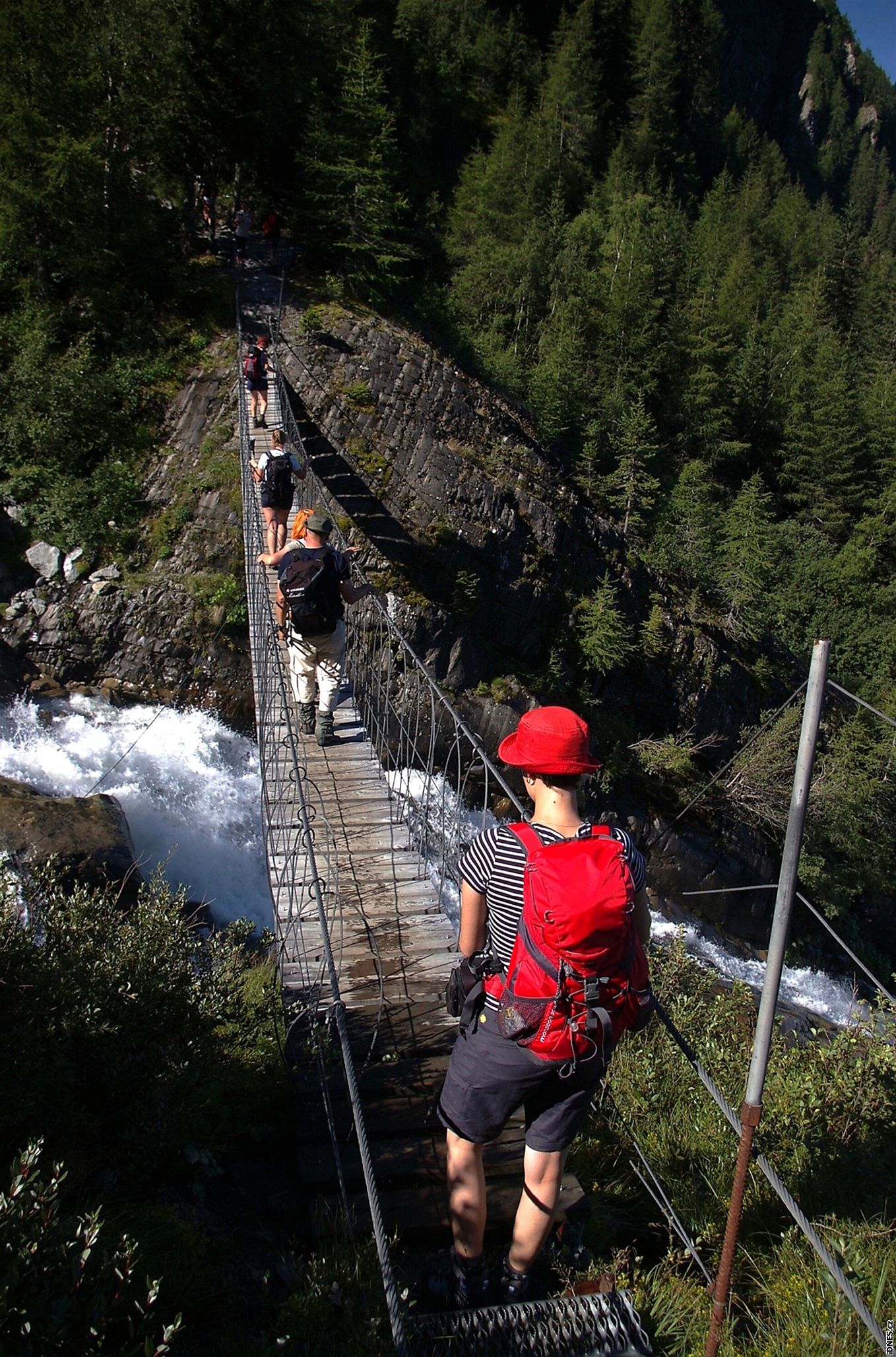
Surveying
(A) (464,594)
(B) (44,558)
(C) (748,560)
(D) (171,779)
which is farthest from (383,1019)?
(C) (748,560)

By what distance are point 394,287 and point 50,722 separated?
1237 centimetres

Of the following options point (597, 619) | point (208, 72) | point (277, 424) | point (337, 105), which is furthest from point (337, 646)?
point (337, 105)

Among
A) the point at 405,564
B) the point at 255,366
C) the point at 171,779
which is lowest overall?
the point at 171,779

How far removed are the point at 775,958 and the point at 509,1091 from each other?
0.76 metres

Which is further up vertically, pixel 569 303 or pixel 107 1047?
pixel 569 303

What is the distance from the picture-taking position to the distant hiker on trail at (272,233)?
16.4 meters

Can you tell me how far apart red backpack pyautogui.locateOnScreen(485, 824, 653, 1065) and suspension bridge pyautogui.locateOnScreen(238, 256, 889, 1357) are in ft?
1.21

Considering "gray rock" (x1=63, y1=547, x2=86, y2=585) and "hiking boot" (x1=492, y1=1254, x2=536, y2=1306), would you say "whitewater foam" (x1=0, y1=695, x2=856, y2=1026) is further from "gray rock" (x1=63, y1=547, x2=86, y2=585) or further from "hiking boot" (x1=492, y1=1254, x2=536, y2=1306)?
"hiking boot" (x1=492, y1=1254, x2=536, y2=1306)

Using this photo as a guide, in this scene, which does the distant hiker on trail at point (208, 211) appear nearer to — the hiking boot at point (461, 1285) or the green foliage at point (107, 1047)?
the green foliage at point (107, 1047)

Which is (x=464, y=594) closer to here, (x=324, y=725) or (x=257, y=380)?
(x=257, y=380)

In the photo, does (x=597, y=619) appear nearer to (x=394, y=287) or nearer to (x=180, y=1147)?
(x=394, y=287)

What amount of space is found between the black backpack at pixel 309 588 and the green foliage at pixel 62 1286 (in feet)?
11.5

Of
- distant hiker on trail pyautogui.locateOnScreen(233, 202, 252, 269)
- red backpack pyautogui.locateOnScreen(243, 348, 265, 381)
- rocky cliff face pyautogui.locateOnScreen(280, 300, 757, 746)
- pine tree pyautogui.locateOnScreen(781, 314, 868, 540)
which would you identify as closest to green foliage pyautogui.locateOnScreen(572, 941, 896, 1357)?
rocky cliff face pyautogui.locateOnScreen(280, 300, 757, 746)

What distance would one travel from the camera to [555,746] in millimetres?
1930
